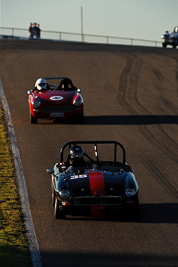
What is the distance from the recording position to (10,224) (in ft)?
35.1

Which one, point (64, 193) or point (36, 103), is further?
point (36, 103)

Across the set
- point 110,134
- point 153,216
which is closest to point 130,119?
point 110,134

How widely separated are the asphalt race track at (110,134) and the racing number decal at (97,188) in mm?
213

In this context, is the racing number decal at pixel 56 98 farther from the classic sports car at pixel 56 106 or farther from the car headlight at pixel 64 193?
the car headlight at pixel 64 193

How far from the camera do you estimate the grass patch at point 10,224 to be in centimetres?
895

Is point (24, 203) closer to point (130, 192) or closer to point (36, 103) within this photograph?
point (130, 192)

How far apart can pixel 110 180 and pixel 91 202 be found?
0.60 metres

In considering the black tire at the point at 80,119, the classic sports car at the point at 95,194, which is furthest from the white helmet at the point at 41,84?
the classic sports car at the point at 95,194

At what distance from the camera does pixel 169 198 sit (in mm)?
12367

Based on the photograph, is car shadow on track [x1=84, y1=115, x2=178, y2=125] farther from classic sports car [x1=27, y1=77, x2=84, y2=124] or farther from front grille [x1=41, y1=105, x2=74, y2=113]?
front grille [x1=41, y1=105, x2=74, y2=113]

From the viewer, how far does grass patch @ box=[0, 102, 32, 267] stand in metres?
8.95

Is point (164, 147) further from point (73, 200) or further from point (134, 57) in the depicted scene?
point (134, 57)

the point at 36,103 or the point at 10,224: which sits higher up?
the point at 36,103

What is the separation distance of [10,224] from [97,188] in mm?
1549
